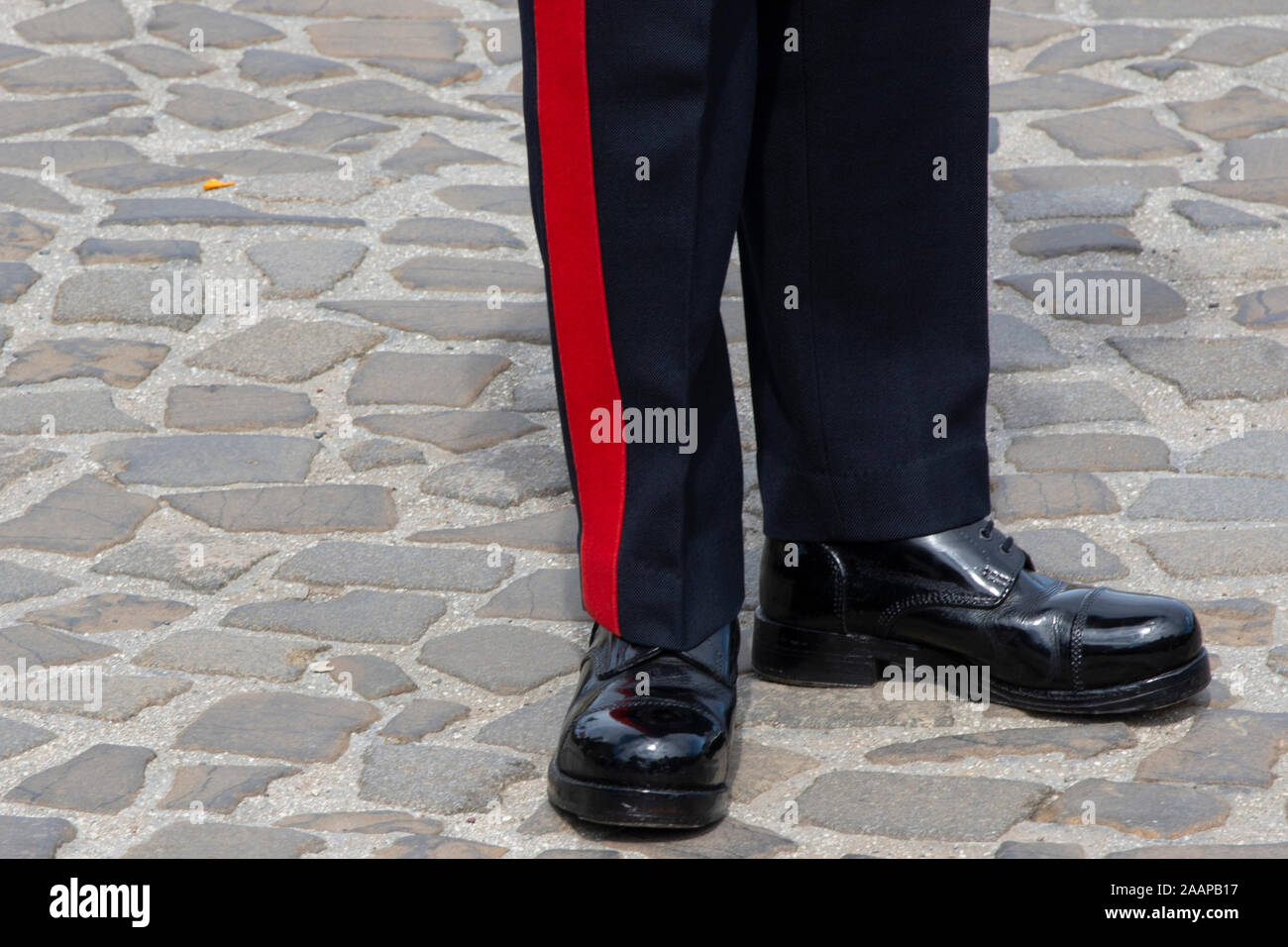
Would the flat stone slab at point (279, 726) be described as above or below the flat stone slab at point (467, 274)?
below

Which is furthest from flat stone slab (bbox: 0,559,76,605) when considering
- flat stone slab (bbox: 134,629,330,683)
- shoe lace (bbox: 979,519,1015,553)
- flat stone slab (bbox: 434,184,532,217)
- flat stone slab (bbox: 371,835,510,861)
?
flat stone slab (bbox: 434,184,532,217)

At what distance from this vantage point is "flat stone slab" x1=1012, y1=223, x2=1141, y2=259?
125 inches

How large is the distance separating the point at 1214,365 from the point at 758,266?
4.37 ft

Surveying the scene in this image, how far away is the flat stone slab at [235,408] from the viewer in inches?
102

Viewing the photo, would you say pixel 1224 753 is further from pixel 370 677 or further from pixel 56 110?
pixel 56 110

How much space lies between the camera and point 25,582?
2129 mm

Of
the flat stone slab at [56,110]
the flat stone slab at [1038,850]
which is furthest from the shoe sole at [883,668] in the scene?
the flat stone slab at [56,110]

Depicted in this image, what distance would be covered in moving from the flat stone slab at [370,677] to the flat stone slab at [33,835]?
39cm

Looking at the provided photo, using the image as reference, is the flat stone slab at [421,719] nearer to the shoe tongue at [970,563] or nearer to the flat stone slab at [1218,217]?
the shoe tongue at [970,563]

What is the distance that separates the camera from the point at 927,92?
64.3 inches

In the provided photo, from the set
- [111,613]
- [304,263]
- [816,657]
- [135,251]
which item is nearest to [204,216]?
[135,251]

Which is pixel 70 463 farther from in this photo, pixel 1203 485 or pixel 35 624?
pixel 1203 485

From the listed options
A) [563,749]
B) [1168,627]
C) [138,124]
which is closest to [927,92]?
[1168,627]

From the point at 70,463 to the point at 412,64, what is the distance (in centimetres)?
227
